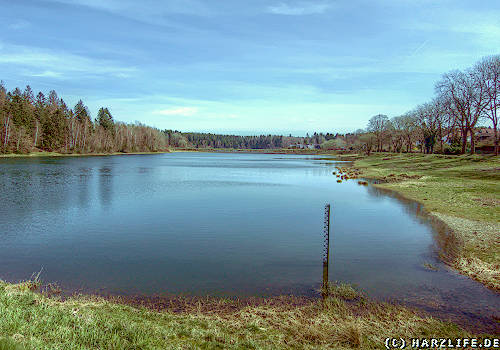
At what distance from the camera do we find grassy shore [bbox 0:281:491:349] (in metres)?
5.95

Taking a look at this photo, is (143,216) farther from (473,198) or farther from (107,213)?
(473,198)

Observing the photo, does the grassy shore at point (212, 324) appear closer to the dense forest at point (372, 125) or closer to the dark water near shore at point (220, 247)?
the dark water near shore at point (220, 247)

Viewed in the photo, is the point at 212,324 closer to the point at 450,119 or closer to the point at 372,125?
the point at 450,119

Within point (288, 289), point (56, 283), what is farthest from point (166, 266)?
point (288, 289)

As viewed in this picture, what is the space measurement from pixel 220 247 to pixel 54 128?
112187 millimetres

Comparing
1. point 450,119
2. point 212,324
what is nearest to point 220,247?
point 212,324

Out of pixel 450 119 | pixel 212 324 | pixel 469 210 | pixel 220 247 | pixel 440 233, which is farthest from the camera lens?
pixel 450 119

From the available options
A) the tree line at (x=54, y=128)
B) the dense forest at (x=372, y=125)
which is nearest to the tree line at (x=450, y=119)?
the dense forest at (x=372, y=125)

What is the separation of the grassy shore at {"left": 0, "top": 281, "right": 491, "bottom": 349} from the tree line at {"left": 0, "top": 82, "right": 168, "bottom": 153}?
101366 mm

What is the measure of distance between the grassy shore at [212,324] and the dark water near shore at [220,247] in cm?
152

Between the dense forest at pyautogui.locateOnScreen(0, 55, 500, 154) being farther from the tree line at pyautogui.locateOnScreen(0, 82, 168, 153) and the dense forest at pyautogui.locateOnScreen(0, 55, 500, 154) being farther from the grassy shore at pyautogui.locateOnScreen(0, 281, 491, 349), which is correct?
the grassy shore at pyautogui.locateOnScreen(0, 281, 491, 349)

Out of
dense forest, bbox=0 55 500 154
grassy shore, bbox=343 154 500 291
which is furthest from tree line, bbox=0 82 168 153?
grassy shore, bbox=343 154 500 291

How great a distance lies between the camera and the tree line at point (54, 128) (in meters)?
90.9

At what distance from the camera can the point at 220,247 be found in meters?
15.7
